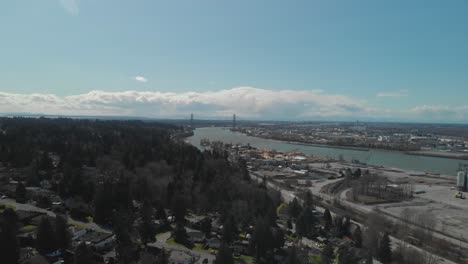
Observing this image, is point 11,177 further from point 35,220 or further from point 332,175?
point 332,175

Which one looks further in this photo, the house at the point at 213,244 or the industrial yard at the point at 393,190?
the industrial yard at the point at 393,190

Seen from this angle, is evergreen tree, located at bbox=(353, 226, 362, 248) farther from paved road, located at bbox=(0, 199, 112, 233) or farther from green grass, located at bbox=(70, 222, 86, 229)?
green grass, located at bbox=(70, 222, 86, 229)

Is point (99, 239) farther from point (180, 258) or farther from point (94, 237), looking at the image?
point (180, 258)

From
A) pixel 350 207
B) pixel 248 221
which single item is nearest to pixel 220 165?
pixel 350 207

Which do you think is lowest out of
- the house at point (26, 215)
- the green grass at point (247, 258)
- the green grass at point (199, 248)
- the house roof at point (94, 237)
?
the green grass at point (247, 258)

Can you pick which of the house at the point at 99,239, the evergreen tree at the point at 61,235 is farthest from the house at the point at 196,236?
the evergreen tree at the point at 61,235

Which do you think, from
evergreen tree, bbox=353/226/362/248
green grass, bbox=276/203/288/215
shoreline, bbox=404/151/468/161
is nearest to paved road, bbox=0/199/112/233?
green grass, bbox=276/203/288/215

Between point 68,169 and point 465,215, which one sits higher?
point 68,169

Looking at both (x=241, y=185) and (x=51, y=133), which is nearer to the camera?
(x=241, y=185)

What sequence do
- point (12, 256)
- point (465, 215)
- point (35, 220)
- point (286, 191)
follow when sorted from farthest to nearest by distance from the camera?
point (286, 191)
point (465, 215)
point (35, 220)
point (12, 256)

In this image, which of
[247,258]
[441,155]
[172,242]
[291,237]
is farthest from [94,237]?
[441,155]

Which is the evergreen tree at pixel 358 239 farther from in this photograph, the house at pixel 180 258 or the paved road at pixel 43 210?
the paved road at pixel 43 210
